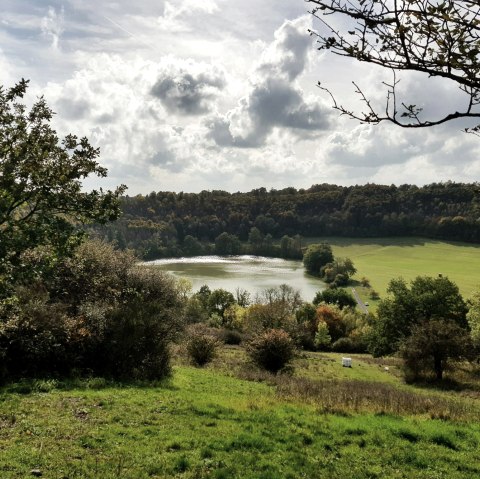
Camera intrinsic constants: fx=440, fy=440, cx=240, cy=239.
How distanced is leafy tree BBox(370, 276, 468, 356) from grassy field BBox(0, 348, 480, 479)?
32579mm

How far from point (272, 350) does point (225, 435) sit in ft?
61.4

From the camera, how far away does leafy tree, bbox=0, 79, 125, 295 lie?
1085 centimetres

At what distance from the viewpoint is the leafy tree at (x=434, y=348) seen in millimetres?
32719

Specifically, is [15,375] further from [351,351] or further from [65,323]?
[351,351]

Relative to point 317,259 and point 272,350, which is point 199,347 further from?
point 317,259

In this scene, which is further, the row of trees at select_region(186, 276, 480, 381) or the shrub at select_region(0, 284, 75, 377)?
the row of trees at select_region(186, 276, 480, 381)

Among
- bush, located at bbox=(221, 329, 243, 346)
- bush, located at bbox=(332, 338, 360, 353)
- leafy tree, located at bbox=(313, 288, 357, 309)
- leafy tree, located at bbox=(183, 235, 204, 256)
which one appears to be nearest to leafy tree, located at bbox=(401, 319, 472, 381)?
bush, located at bbox=(221, 329, 243, 346)

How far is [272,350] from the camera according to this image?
29078 mm

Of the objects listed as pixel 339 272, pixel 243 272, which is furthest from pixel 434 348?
pixel 243 272

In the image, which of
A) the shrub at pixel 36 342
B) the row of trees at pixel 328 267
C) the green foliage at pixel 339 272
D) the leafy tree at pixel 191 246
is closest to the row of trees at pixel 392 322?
the shrub at pixel 36 342

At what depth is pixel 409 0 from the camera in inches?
168

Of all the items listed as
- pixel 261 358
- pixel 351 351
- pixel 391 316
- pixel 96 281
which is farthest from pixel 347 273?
pixel 96 281

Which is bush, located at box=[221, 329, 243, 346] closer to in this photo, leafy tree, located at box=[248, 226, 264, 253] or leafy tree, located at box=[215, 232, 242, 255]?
leafy tree, located at box=[248, 226, 264, 253]

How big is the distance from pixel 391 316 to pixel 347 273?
76.1 m
